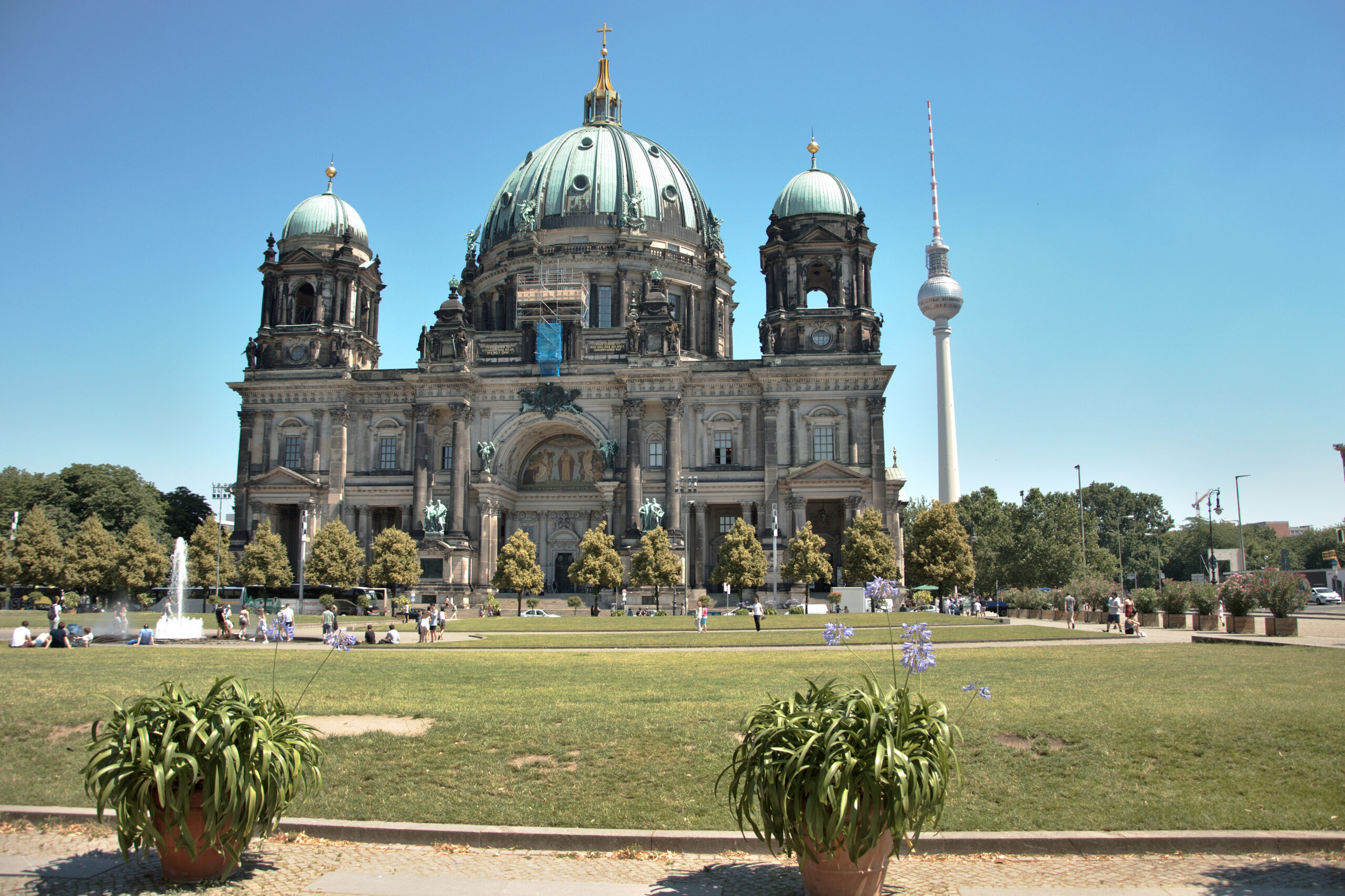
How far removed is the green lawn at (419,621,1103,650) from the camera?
112ft

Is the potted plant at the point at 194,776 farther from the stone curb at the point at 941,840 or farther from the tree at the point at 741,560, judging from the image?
the tree at the point at 741,560

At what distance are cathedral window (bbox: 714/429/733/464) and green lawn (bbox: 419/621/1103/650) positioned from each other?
3169cm

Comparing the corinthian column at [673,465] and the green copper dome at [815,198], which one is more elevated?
the green copper dome at [815,198]

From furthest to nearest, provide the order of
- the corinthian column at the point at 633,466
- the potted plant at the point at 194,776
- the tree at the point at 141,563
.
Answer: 1. the corinthian column at the point at 633,466
2. the tree at the point at 141,563
3. the potted plant at the point at 194,776

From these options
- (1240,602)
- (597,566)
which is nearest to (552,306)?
(597,566)

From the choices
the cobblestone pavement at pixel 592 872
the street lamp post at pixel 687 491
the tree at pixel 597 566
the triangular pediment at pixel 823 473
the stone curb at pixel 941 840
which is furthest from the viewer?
the street lamp post at pixel 687 491

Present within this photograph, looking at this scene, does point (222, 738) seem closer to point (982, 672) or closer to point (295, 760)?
point (295, 760)

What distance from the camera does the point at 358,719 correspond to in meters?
16.2

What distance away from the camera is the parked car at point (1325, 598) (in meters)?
87.1

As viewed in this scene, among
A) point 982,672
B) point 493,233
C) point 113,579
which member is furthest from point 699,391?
point 982,672

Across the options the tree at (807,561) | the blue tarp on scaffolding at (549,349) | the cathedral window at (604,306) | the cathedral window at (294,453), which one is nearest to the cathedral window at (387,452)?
the cathedral window at (294,453)

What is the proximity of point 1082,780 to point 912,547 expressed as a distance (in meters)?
52.4

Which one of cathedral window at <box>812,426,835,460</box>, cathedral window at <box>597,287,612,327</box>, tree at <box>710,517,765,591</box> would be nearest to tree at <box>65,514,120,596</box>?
cathedral window at <box>597,287,612,327</box>

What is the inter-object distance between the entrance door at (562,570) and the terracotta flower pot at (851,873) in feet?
226
